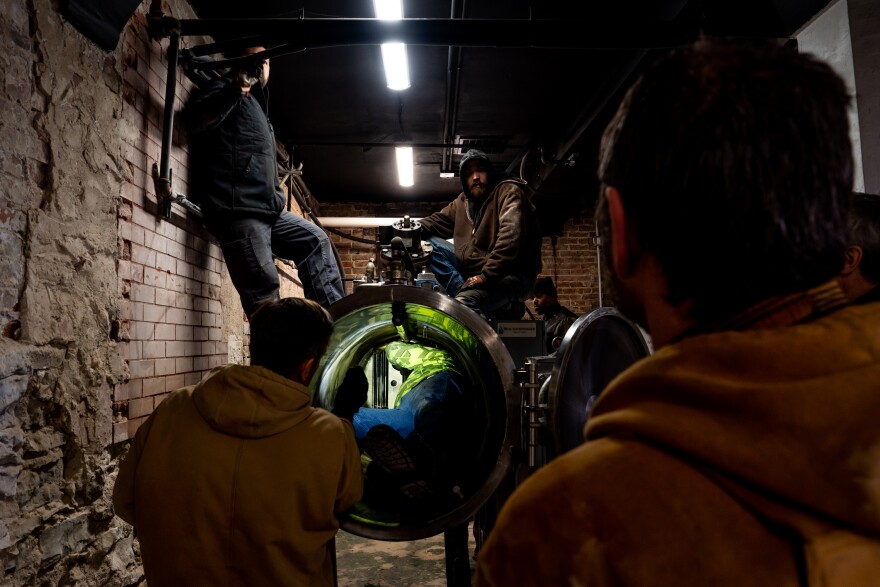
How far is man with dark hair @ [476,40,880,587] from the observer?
55 centimetres

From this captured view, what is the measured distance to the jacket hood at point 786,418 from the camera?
539mm

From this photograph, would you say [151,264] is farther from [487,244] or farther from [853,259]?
[853,259]

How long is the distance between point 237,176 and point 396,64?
1776 mm

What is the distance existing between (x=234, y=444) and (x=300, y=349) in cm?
38

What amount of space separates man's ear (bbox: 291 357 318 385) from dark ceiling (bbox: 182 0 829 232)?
2.37 m

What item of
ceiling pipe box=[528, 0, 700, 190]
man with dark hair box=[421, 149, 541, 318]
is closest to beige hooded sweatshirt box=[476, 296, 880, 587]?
man with dark hair box=[421, 149, 541, 318]

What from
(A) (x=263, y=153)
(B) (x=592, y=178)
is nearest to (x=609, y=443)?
(A) (x=263, y=153)

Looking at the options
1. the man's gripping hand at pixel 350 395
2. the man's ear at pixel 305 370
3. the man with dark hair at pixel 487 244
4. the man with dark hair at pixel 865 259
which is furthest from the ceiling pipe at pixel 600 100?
the man's ear at pixel 305 370

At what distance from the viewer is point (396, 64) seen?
179 inches

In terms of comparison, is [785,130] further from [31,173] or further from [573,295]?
[573,295]

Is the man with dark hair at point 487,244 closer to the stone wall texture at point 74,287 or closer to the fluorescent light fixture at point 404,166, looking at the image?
the stone wall texture at point 74,287

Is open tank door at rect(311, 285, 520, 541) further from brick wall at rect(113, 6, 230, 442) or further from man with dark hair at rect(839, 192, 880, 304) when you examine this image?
man with dark hair at rect(839, 192, 880, 304)

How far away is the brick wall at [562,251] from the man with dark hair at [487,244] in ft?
16.5

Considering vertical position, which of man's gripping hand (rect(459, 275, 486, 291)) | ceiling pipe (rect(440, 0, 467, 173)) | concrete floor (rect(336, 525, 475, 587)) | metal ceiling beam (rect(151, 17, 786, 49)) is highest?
ceiling pipe (rect(440, 0, 467, 173))
